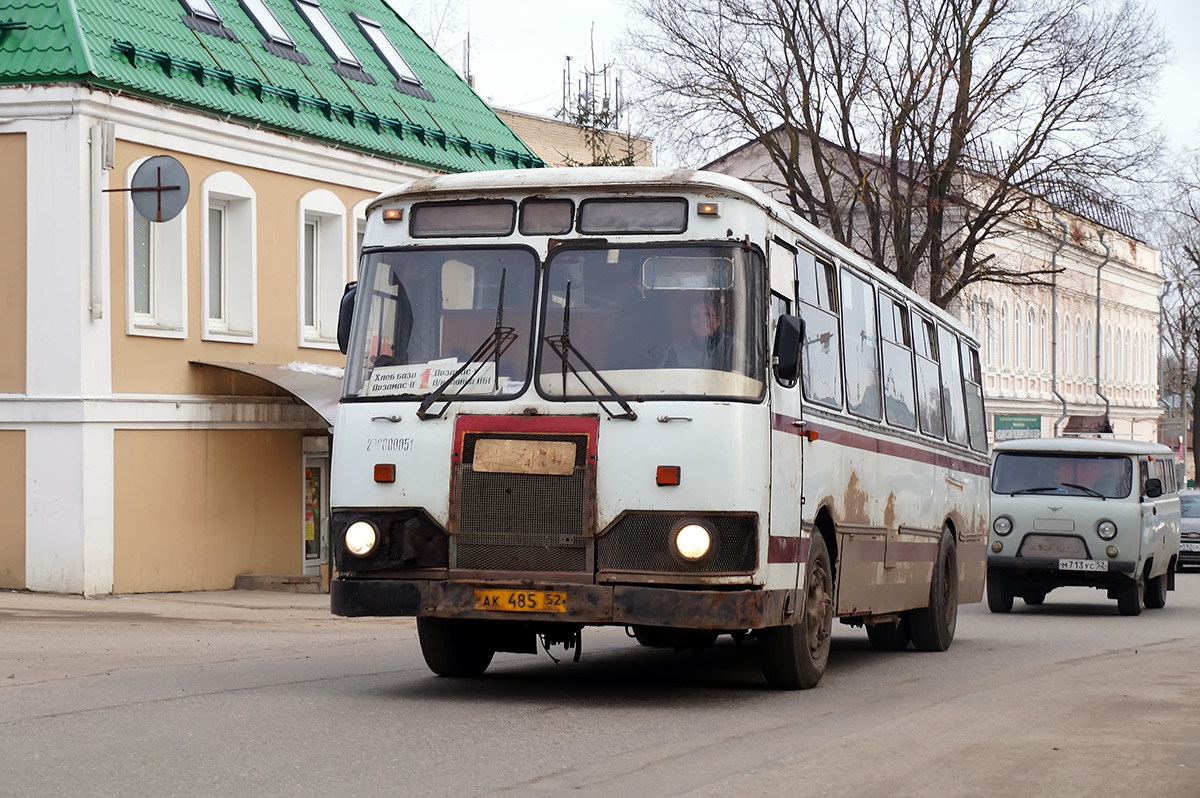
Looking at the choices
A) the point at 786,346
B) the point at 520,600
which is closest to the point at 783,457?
the point at 786,346

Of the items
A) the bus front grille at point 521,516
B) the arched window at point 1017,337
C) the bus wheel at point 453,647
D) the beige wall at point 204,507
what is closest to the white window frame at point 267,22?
A: the beige wall at point 204,507

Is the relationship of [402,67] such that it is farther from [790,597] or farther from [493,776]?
[493,776]

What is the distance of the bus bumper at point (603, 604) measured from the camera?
10711 millimetres

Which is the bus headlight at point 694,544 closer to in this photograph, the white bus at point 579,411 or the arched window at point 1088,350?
the white bus at point 579,411

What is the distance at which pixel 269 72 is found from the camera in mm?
26375

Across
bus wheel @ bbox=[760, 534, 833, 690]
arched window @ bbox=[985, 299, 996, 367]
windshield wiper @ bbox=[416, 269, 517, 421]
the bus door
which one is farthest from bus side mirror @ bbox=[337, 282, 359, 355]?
arched window @ bbox=[985, 299, 996, 367]

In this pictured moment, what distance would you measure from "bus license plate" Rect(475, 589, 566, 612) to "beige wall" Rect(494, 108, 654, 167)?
3766 cm

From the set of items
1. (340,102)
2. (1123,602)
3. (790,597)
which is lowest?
(1123,602)

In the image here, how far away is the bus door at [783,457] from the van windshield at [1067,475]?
13.4m

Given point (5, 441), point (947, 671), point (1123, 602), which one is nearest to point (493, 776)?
point (947, 671)

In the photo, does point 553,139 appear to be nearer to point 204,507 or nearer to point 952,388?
point 204,507

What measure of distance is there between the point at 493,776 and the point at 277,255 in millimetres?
18324

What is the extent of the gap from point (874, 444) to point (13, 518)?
1190 cm

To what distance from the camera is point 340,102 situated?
27844 mm
